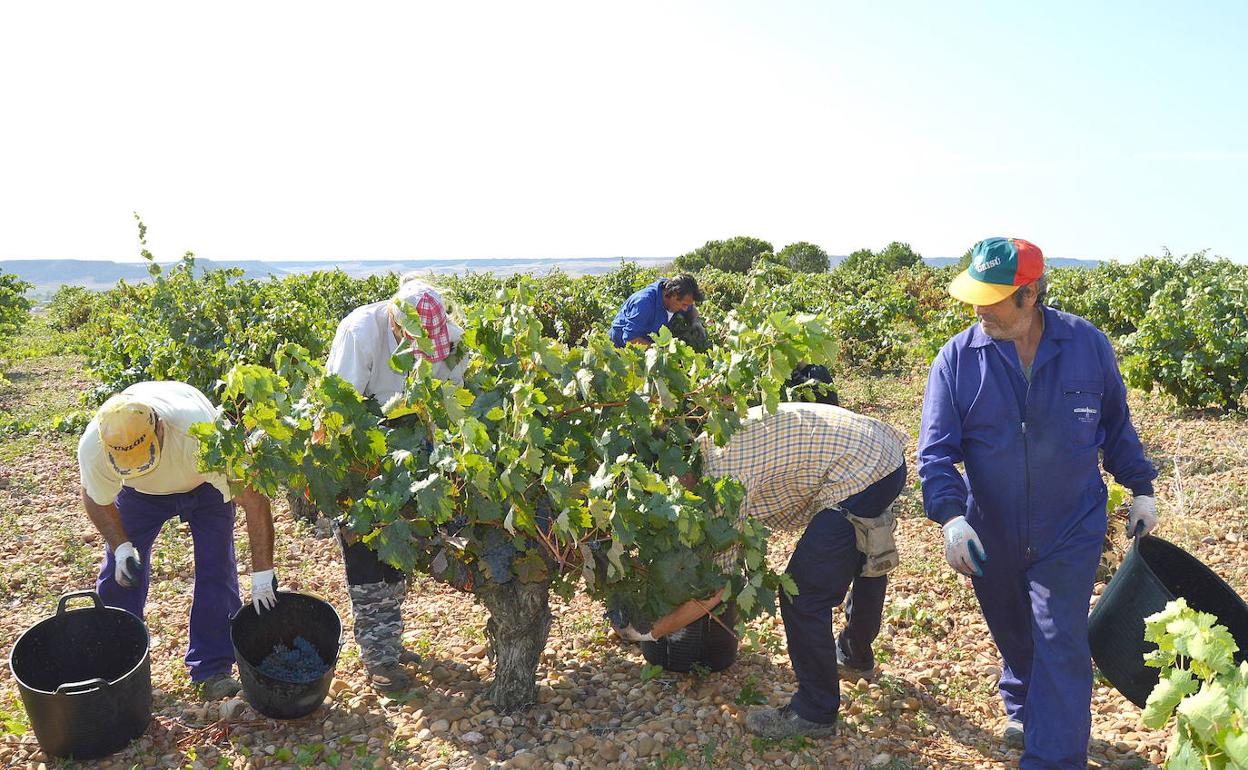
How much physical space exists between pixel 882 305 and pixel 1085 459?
391 inches

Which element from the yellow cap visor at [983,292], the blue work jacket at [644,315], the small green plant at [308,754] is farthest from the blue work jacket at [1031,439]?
the blue work jacket at [644,315]

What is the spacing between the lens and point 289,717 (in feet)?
11.7

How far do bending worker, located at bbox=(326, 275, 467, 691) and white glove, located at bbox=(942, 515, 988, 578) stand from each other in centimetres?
196

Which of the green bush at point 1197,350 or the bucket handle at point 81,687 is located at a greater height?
the green bush at point 1197,350

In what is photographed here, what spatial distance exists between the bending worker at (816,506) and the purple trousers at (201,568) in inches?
77.2

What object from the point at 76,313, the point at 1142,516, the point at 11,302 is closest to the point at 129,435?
the point at 1142,516

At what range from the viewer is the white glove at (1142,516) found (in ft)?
10.3

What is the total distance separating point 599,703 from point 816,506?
1.25 meters

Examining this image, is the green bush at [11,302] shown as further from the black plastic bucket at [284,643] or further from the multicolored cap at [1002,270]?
the multicolored cap at [1002,270]

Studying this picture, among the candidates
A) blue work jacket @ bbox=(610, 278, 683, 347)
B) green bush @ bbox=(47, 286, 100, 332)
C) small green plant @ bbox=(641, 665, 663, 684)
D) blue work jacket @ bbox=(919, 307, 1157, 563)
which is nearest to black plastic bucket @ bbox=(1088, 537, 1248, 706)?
blue work jacket @ bbox=(919, 307, 1157, 563)

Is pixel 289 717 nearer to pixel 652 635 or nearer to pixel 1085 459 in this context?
pixel 652 635

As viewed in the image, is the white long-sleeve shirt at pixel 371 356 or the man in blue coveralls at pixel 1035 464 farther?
the white long-sleeve shirt at pixel 371 356

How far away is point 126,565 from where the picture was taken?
3.77 meters

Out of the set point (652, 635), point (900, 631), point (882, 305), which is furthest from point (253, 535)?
point (882, 305)
